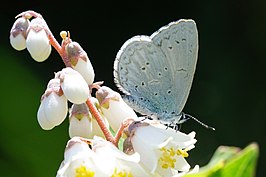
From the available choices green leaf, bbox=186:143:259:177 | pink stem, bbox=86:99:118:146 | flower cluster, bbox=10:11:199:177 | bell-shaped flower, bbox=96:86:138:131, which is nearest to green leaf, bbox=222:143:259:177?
green leaf, bbox=186:143:259:177

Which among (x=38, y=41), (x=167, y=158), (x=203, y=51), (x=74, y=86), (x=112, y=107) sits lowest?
(x=203, y=51)

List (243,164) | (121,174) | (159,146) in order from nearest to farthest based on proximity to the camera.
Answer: (243,164)
(121,174)
(159,146)

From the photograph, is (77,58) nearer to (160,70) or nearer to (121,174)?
(160,70)

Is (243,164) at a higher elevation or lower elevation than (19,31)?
lower

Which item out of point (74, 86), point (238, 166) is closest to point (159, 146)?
point (74, 86)

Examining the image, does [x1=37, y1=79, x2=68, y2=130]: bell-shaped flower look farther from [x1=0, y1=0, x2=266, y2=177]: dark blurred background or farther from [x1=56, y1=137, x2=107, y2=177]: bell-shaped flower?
[x1=0, y1=0, x2=266, y2=177]: dark blurred background

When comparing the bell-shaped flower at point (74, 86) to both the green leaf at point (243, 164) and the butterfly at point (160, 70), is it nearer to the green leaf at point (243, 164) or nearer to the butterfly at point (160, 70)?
the butterfly at point (160, 70)

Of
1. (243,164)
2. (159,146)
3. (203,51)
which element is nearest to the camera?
(243,164)
